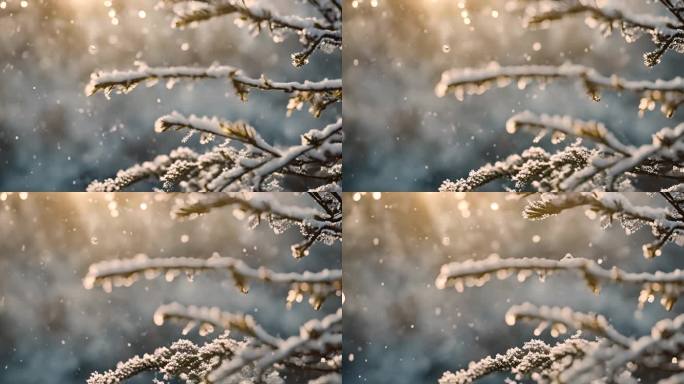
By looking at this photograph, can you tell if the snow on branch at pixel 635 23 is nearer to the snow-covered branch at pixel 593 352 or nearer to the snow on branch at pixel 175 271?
the snow-covered branch at pixel 593 352

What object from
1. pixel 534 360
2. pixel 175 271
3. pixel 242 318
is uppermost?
pixel 175 271

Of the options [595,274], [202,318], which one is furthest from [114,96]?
[595,274]

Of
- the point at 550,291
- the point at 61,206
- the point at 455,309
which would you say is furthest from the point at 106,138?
the point at 550,291

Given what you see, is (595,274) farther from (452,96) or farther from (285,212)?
(285,212)

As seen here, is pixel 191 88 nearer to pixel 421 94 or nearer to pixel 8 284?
pixel 421 94

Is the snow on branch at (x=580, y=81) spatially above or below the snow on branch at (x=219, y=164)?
above

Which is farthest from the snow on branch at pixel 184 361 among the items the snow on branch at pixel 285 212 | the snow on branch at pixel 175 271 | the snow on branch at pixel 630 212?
the snow on branch at pixel 630 212
